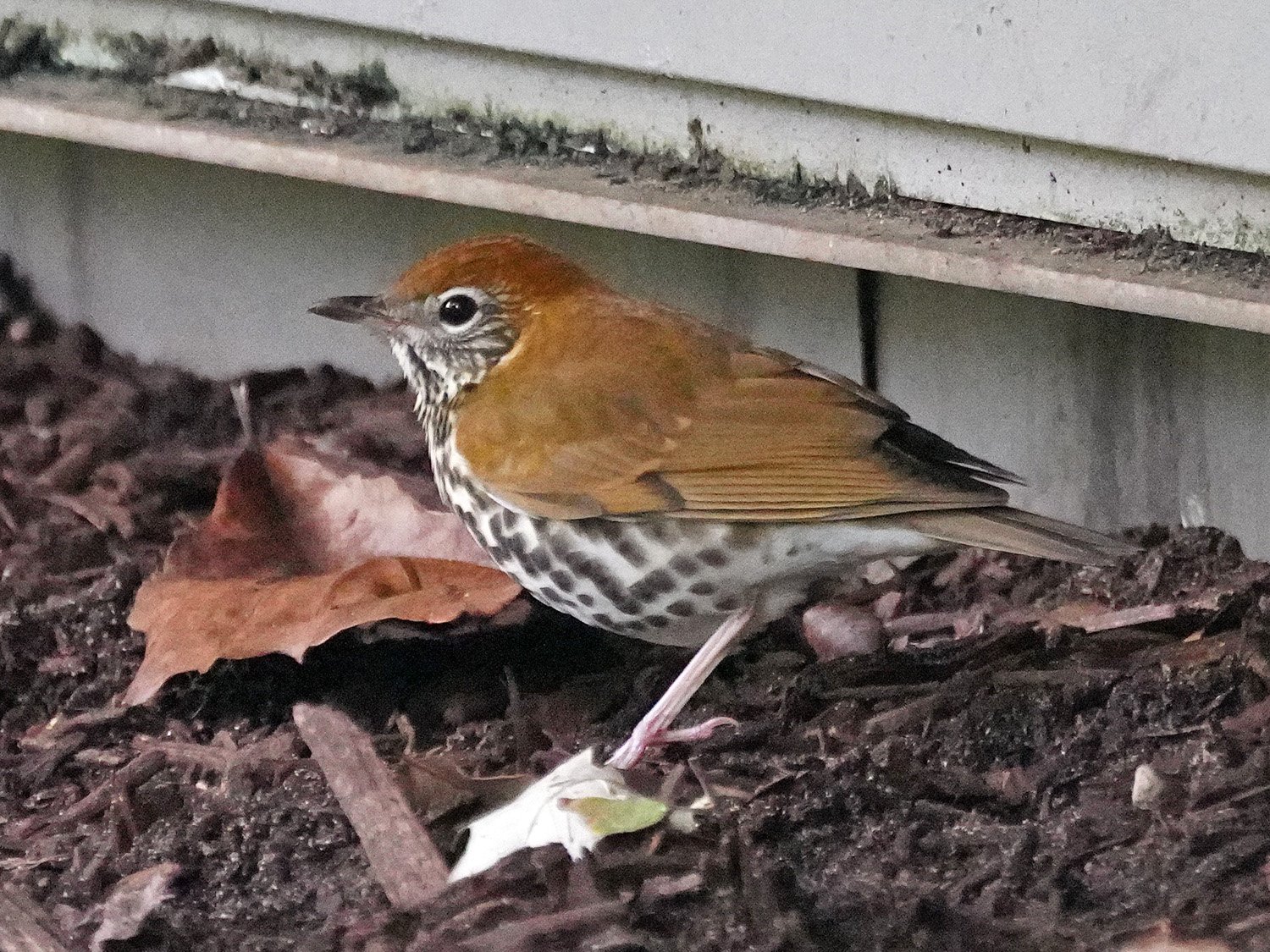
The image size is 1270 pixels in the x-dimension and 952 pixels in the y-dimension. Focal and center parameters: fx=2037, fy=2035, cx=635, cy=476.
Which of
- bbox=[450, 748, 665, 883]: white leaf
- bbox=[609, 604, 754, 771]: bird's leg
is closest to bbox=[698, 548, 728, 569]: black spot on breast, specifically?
bbox=[609, 604, 754, 771]: bird's leg

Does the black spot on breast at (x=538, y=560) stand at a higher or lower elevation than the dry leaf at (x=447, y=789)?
higher

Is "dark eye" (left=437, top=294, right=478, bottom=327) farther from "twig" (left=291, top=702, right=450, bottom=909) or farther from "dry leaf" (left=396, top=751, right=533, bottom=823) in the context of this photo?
"dry leaf" (left=396, top=751, right=533, bottom=823)

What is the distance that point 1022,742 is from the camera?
3.20 meters

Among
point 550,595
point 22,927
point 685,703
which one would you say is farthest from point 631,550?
point 22,927

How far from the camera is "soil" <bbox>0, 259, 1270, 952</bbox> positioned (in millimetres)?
2697

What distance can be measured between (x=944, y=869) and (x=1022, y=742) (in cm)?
44

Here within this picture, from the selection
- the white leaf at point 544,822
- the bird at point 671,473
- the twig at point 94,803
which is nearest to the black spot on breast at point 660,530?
the bird at point 671,473

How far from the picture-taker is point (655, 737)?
335 cm

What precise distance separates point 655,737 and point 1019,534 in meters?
0.68

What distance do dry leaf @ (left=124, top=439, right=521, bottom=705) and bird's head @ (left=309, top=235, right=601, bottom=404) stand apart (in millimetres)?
372

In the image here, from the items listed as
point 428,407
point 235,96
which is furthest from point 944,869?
point 235,96

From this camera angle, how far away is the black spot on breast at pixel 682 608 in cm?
335

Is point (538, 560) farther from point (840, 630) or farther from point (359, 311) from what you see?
point (840, 630)

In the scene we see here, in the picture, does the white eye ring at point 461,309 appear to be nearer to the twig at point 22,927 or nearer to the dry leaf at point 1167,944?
the twig at point 22,927
